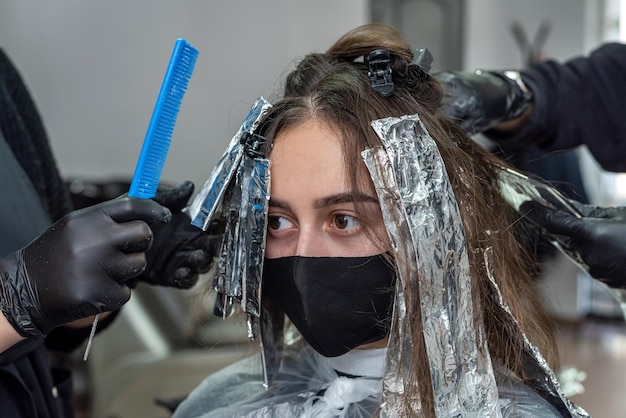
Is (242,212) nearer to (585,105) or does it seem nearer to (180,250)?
(180,250)

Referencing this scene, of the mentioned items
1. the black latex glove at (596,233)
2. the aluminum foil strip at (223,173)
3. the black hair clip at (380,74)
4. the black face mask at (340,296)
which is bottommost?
the black face mask at (340,296)

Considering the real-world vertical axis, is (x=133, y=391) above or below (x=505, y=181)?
below

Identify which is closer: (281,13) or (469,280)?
(469,280)

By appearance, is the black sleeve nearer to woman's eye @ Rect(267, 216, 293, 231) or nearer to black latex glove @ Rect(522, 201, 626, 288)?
black latex glove @ Rect(522, 201, 626, 288)

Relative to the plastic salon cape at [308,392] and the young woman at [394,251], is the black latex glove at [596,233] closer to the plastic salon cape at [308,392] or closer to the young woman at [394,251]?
the young woman at [394,251]

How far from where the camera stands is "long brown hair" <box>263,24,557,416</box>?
3.22 ft

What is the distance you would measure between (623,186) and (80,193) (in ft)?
12.3

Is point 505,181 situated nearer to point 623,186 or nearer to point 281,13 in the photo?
point 281,13

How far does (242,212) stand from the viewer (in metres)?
1.06

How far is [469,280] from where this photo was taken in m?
0.95

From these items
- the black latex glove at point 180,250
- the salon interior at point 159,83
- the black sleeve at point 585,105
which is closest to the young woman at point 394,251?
the black latex glove at point 180,250

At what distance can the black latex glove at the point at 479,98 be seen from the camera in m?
1.28

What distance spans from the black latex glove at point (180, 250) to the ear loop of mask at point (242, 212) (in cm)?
8

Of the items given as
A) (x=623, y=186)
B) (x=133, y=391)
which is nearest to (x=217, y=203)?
(x=133, y=391)
